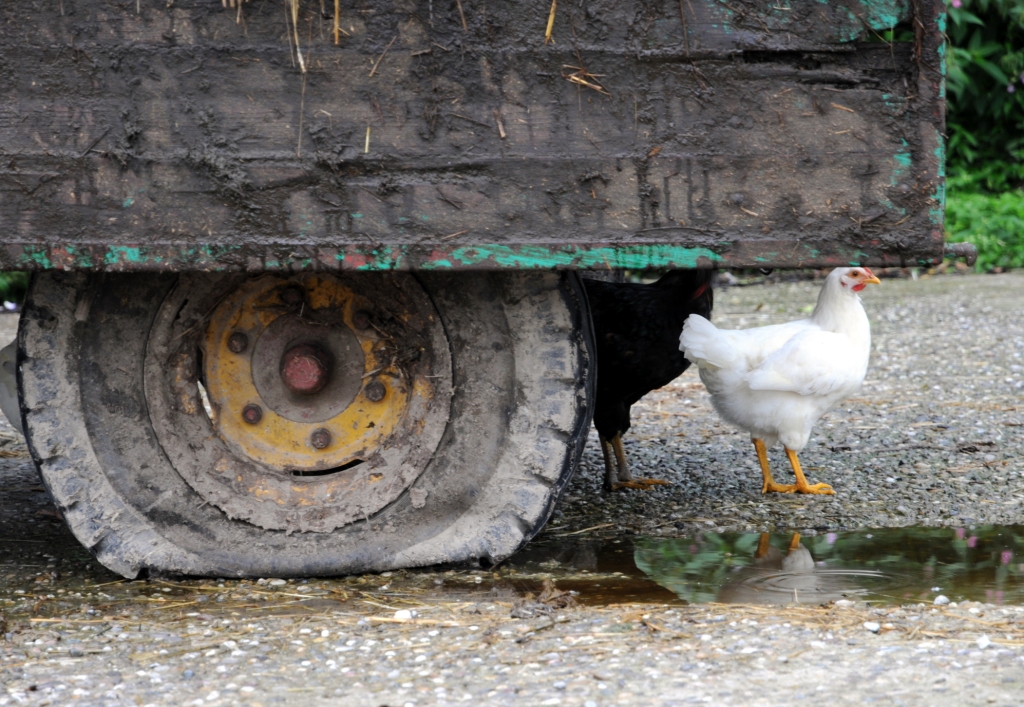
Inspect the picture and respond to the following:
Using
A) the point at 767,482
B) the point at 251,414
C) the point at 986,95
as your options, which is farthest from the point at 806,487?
the point at 986,95

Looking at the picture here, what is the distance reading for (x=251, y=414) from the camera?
350cm

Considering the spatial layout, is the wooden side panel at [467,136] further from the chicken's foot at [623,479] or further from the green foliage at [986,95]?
the green foliage at [986,95]

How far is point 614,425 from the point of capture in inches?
184

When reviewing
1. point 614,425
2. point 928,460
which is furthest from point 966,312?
point 614,425

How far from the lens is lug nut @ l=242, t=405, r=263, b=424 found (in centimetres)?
350

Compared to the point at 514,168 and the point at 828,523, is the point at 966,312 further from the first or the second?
the point at 514,168

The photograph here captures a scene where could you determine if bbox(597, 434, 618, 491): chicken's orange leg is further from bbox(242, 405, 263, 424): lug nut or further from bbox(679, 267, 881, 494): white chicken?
bbox(242, 405, 263, 424): lug nut

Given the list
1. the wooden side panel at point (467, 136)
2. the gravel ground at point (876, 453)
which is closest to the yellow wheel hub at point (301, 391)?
the wooden side panel at point (467, 136)

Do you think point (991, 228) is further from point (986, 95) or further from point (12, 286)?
point (12, 286)

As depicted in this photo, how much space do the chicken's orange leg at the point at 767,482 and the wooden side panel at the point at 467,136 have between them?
1822mm

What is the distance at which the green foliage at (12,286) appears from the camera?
30.3 ft

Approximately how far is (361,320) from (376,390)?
0.22 meters

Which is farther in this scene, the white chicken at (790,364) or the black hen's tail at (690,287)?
the black hen's tail at (690,287)

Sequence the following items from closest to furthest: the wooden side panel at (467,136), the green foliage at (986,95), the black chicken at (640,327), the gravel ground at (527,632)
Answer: the gravel ground at (527,632) < the wooden side panel at (467,136) < the black chicken at (640,327) < the green foliage at (986,95)
